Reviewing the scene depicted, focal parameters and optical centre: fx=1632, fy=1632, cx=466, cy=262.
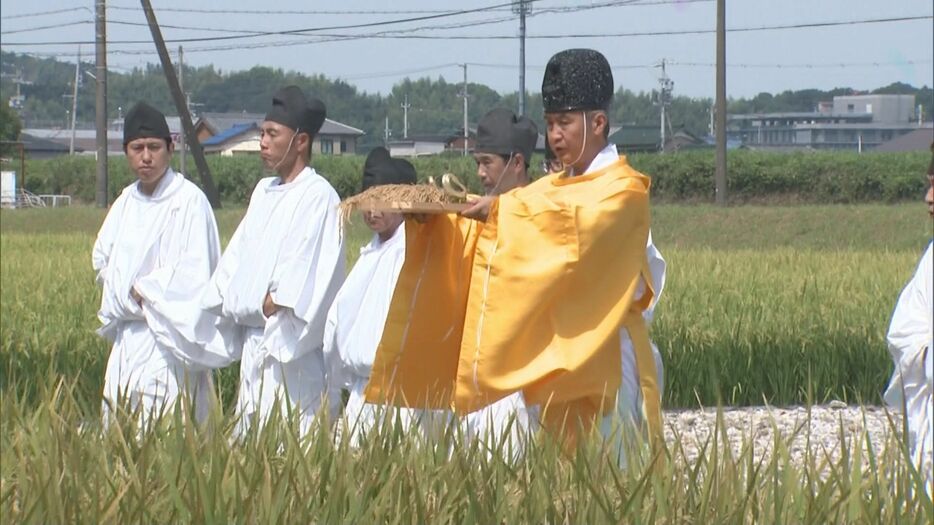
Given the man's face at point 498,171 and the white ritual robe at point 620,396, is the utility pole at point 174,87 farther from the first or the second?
the white ritual robe at point 620,396

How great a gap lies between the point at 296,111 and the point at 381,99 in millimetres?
24350

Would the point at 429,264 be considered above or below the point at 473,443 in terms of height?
above

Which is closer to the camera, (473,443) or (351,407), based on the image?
(473,443)

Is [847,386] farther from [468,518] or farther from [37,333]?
[468,518]

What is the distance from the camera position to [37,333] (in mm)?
9961

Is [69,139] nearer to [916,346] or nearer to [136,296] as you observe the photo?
[136,296]

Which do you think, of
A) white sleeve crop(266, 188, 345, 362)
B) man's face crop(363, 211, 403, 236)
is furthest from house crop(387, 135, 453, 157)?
man's face crop(363, 211, 403, 236)

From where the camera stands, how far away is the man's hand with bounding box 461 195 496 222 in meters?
4.30

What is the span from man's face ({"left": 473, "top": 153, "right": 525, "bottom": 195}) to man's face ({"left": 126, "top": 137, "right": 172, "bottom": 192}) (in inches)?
62.8

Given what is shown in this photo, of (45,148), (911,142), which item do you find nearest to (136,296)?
(911,142)

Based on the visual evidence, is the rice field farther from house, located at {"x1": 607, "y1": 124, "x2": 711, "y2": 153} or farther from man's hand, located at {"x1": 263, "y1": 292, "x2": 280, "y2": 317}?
house, located at {"x1": 607, "y1": 124, "x2": 711, "y2": 153}

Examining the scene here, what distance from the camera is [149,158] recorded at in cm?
700

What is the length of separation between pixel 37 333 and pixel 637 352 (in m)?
6.19

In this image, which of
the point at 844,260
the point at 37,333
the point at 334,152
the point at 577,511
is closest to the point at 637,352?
the point at 577,511
